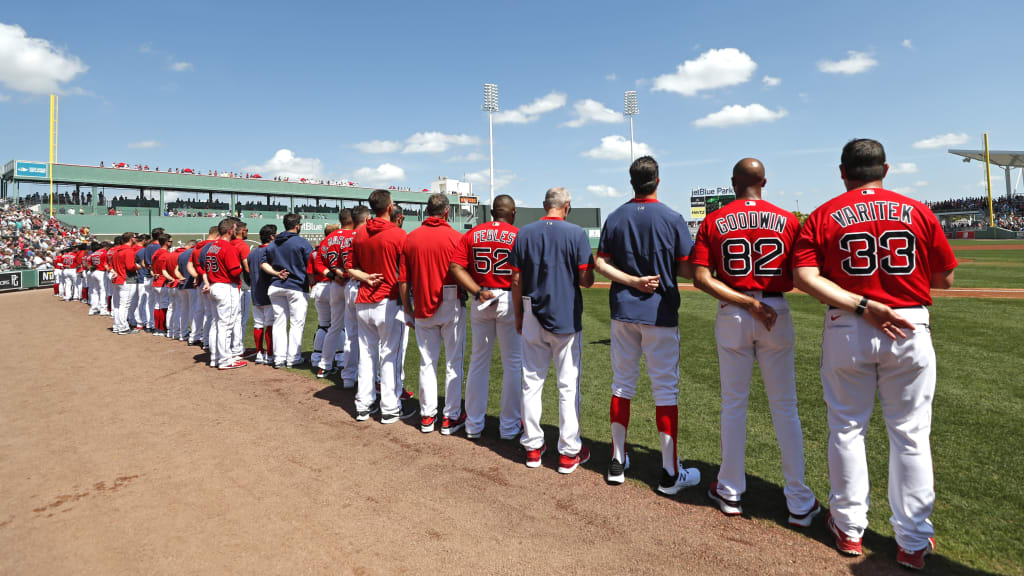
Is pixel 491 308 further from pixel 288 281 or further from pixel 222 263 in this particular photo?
pixel 222 263

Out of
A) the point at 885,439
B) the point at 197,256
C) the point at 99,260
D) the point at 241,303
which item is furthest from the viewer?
the point at 99,260

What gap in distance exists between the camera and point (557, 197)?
3914 millimetres

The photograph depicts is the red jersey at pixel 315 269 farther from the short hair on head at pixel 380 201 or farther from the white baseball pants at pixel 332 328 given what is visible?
the short hair on head at pixel 380 201

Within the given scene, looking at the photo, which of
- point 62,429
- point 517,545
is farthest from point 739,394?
point 62,429

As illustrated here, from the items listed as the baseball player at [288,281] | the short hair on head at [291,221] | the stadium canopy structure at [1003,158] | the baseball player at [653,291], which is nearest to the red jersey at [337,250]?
the baseball player at [288,281]

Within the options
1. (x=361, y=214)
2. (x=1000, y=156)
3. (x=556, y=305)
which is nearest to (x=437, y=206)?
(x=556, y=305)

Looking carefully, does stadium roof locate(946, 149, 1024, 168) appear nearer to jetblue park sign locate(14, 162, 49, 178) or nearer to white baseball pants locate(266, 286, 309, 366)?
white baseball pants locate(266, 286, 309, 366)

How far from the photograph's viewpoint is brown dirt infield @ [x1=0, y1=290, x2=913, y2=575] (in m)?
2.73

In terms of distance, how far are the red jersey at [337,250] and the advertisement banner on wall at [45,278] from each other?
96.4ft

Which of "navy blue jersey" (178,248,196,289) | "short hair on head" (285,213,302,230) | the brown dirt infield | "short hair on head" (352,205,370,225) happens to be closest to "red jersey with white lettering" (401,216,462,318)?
the brown dirt infield

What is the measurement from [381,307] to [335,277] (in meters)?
1.93

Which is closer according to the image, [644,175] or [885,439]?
[644,175]

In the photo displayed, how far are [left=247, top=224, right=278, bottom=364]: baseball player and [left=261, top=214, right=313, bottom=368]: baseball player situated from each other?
260mm

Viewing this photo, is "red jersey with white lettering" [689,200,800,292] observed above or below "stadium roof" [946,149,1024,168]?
below
